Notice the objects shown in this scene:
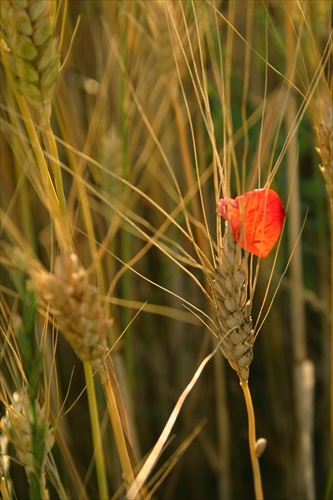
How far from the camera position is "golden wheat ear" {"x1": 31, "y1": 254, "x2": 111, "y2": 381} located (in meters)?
0.56

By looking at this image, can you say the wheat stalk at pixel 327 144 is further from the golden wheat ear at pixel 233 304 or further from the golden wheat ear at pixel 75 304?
the golden wheat ear at pixel 75 304

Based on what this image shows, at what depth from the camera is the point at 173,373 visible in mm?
1508

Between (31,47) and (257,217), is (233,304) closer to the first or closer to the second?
(257,217)

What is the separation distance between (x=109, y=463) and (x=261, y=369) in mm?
485

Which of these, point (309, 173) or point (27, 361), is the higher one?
point (27, 361)

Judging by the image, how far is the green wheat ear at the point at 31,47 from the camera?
63 centimetres

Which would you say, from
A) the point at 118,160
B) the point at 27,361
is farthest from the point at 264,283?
the point at 27,361

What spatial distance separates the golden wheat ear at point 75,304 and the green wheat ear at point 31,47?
0.17 metres

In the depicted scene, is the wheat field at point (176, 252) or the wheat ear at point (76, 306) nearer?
the wheat ear at point (76, 306)

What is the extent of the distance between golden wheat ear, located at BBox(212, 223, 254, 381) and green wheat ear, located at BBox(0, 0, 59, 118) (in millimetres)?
205

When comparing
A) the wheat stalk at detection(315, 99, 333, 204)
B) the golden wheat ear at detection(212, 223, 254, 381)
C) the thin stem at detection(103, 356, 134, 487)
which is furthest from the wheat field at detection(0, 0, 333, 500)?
the golden wheat ear at detection(212, 223, 254, 381)

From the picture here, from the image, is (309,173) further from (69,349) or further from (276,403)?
(69,349)

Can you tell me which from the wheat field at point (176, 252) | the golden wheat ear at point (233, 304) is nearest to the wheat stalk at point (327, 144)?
the wheat field at point (176, 252)

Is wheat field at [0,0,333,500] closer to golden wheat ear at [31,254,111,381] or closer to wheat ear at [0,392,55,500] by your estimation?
wheat ear at [0,392,55,500]
